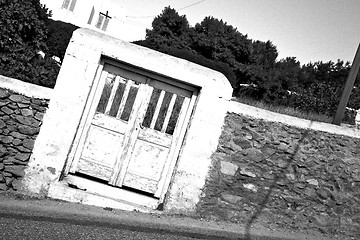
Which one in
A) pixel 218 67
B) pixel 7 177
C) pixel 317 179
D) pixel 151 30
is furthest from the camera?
pixel 151 30

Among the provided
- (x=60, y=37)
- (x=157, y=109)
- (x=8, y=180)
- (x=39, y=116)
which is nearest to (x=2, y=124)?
(x=39, y=116)

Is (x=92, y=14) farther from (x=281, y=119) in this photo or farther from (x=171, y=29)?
(x=281, y=119)

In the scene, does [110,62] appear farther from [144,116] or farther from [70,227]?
[70,227]

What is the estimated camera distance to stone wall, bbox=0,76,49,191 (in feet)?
14.9

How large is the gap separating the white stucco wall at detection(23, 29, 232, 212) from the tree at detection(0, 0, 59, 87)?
2.24 metres

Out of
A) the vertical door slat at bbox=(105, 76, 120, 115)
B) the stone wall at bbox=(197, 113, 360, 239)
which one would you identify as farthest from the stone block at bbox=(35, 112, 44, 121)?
the stone wall at bbox=(197, 113, 360, 239)

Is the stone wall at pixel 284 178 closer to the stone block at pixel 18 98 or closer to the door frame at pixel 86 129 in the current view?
the door frame at pixel 86 129

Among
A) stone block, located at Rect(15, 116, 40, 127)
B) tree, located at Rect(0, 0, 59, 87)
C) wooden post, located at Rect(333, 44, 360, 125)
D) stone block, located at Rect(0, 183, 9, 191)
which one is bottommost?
stone block, located at Rect(0, 183, 9, 191)

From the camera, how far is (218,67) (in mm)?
15469

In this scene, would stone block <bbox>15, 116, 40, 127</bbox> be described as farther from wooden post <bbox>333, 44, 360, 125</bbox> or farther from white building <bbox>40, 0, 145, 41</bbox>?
white building <bbox>40, 0, 145, 41</bbox>

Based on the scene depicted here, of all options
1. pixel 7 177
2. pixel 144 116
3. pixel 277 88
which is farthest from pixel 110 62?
pixel 277 88

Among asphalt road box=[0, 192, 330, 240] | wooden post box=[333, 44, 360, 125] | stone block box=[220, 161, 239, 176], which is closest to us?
asphalt road box=[0, 192, 330, 240]

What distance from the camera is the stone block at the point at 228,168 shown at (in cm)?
508

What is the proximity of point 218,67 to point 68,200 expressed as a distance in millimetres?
12014
